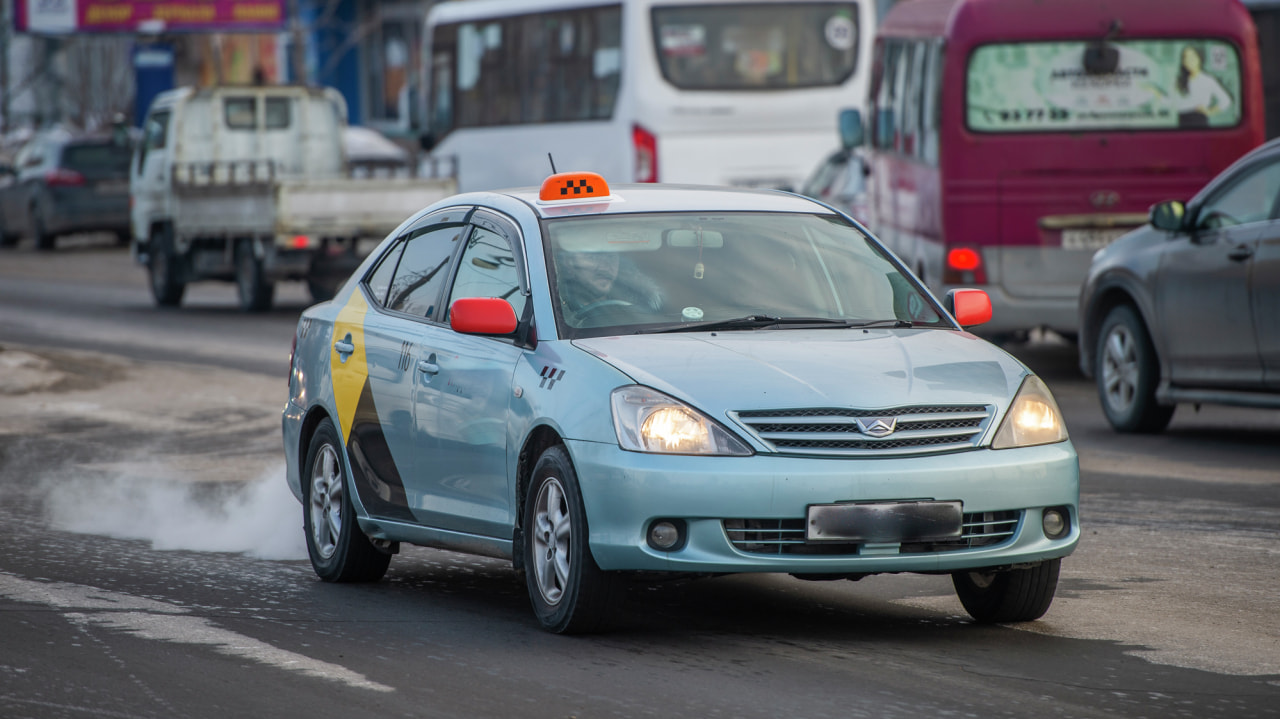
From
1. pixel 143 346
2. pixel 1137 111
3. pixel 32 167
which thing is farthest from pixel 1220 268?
pixel 32 167

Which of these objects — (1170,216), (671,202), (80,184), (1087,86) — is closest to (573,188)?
(671,202)

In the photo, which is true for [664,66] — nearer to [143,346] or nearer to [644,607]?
[143,346]

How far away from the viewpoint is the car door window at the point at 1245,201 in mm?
11641

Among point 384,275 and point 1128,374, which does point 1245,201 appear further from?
point 384,275

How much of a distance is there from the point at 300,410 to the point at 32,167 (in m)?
27.4

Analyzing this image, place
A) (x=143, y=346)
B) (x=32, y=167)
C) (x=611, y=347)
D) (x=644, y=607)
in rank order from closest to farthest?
(x=611, y=347) < (x=644, y=607) < (x=143, y=346) < (x=32, y=167)

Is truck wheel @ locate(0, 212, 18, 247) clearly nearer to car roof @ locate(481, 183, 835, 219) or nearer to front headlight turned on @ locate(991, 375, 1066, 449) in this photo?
car roof @ locate(481, 183, 835, 219)

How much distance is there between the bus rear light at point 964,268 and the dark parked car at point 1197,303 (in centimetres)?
229

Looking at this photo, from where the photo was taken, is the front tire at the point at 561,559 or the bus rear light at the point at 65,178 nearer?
the front tire at the point at 561,559

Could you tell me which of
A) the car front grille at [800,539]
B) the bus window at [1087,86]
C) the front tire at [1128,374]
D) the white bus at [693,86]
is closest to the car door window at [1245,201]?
the front tire at [1128,374]

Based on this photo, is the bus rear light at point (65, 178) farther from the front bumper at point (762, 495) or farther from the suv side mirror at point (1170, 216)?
the front bumper at point (762, 495)

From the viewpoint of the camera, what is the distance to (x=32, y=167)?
34469mm

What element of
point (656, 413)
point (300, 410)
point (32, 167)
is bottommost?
point (32, 167)

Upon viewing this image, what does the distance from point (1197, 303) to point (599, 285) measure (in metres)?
5.86
